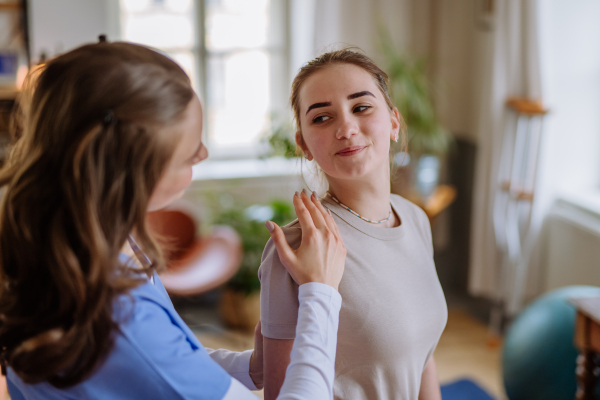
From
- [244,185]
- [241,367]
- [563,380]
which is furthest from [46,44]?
[563,380]

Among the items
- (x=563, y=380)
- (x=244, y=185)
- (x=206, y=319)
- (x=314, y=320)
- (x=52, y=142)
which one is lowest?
(x=206, y=319)

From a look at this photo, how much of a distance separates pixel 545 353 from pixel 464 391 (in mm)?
554

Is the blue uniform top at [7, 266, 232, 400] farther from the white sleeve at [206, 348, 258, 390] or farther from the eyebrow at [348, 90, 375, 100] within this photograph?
the eyebrow at [348, 90, 375, 100]

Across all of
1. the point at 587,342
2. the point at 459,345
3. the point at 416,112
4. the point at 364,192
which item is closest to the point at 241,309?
the point at 459,345

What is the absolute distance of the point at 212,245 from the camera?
325cm

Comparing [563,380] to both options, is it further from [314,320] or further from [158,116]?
[158,116]

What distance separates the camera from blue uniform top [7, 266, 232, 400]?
2.38 ft

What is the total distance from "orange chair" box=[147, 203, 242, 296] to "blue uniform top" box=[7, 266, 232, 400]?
2.14m

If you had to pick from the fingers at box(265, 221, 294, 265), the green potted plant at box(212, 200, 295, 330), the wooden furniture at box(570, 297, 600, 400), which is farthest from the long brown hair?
the green potted plant at box(212, 200, 295, 330)

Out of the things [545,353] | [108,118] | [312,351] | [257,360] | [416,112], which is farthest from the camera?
[416,112]

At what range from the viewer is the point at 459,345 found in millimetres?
3250

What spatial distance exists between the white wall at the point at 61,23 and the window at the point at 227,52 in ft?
1.06

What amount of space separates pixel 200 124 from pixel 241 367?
0.50 metres

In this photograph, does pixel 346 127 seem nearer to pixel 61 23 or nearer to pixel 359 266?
pixel 359 266
